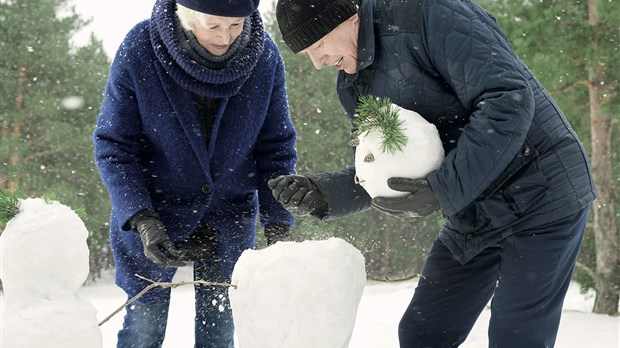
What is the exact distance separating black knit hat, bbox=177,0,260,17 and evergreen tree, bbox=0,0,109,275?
9.50 meters

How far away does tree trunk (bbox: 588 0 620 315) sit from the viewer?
25.0 ft

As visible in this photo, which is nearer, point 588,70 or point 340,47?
point 340,47

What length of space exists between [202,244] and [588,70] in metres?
5.28

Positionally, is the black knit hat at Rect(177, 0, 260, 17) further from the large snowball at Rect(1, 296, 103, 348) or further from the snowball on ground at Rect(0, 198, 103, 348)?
the large snowball at Rect(1, 296, 103, 348)

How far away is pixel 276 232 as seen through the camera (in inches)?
120

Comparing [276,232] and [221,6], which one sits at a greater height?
[221,6]

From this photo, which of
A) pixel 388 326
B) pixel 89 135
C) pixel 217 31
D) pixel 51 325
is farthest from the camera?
pixel 89 135

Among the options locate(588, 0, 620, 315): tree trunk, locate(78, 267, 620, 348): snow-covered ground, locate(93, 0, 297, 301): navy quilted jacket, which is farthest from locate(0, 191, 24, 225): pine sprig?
locate(588, 0, 620, 315): tree trunk

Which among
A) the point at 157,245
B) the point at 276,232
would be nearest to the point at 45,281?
the point at 157,245

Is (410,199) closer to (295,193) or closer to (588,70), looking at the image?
(295,193)

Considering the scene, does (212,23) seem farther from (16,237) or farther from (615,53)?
(615,53)

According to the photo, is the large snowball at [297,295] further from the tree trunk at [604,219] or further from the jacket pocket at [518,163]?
the tree trunk at [604,219]

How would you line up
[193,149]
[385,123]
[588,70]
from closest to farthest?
[385,123], [193,149], [588,70]

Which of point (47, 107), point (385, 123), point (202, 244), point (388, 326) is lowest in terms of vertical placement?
point (388, 326)
